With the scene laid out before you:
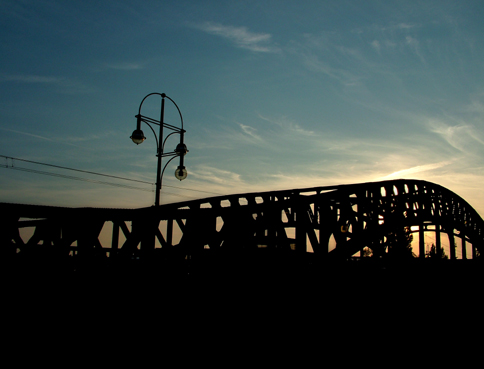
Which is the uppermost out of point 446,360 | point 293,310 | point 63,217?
point 63,217

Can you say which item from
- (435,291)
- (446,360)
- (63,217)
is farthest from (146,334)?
(435,291)

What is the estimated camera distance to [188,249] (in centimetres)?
1269

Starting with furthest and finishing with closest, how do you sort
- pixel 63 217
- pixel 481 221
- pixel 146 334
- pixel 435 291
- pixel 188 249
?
1. pixel 481 221
2. pixel 435 291
3. pixel 188 249
4. pixel 63 217
5. pixel 146 334

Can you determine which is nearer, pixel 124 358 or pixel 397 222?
pixel 124 358

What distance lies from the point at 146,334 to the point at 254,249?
18.5 ft

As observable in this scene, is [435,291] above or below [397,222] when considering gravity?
below

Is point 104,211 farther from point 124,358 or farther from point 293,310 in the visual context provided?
point 293,310

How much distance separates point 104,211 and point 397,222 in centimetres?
1649

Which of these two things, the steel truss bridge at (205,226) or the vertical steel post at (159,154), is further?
the vertical steel post at (159,154)

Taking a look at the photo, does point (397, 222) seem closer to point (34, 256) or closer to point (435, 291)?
point (435, 291)

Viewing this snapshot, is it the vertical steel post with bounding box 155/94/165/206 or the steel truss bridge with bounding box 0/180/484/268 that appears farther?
the vertical steel post with bounding box 155/94/165/206

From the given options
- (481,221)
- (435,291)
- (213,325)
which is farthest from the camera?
(481,221)

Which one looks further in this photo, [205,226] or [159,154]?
[159,154]

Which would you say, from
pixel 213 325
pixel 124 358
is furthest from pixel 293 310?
pixel 124 358
